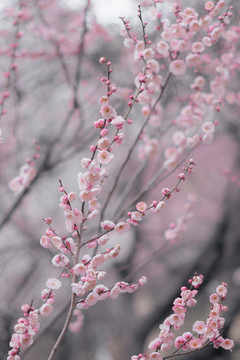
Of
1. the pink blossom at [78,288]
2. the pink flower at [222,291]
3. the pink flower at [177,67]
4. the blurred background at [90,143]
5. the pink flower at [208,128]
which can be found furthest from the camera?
the blurred background at [90,143]

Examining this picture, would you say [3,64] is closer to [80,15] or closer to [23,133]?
[80,15]

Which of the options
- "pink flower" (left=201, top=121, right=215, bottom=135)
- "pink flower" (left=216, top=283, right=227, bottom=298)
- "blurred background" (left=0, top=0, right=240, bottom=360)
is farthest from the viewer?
"blurred background" (left=0, top=0, right=240, bottom=360)

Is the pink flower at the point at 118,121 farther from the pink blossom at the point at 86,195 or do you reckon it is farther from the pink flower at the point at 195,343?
the pink flower at the point at 195,343

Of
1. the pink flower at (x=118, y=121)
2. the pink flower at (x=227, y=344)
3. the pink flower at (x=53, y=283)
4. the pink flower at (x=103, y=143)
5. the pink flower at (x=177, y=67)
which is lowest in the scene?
the pink flower at (x=227, y=344)

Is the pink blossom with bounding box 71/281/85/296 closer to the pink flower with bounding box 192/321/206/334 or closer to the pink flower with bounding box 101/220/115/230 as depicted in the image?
the pink flower with bounding box 101/220/115/230

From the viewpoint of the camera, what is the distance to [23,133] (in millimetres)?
5797

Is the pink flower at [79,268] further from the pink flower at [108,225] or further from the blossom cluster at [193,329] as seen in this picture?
the blossom cluster at [193,329]

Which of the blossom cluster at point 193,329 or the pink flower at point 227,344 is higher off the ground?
the blossom cluster at point 193,329

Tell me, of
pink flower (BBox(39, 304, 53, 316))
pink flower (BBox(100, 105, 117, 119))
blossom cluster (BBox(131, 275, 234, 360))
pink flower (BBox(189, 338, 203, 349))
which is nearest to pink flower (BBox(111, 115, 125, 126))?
pink flower (BBox(100, 105, 117, 119))

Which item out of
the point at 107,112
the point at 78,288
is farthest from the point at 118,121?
the point at 78,288

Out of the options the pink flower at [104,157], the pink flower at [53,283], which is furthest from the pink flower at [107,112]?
the pink flower at [53,283]

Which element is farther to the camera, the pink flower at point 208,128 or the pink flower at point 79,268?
the pink flower at point 208,128

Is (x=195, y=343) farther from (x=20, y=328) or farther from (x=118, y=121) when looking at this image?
(x=118, y=121)

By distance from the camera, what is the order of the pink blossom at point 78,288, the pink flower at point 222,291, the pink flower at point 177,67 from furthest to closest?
the pink flower at point 177,67
the pink flower at point 222,291
the pink blossom at point 78,288
